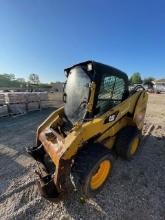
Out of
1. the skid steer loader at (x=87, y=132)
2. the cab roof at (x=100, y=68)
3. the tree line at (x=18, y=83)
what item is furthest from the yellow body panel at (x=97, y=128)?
the tree line at (x=18, y=83)

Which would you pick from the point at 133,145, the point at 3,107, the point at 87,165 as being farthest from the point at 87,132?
the point at 3,107

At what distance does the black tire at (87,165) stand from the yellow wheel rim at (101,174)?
14 cm

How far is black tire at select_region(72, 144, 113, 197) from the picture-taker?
276 cm

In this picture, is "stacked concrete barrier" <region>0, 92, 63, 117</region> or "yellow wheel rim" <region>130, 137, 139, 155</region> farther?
"stacked concrete barrier" <region>0, 92, 63, 117</region>

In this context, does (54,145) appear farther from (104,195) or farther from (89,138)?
(104,195)

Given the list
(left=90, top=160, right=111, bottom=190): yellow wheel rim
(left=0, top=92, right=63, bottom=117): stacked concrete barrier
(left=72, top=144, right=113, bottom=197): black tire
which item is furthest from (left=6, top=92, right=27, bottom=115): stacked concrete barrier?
(left=72, top=144, right=113, bottom=197): black tire

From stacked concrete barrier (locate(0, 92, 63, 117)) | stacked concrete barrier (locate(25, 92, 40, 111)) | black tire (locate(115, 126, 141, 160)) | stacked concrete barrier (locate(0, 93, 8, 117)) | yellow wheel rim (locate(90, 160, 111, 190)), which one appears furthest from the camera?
stacked concrete barrier (locate(25, 92, 40, 111))

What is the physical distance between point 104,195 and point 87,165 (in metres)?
0.80

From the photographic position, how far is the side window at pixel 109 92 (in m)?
3.43

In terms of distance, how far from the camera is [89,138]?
10.2ft

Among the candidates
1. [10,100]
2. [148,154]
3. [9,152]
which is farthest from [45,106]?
[148,154]

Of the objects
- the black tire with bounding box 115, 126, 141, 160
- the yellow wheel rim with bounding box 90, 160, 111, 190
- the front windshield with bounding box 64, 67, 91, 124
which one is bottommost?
the yellow wheel rim with bounding box 90, 160, 111, 190

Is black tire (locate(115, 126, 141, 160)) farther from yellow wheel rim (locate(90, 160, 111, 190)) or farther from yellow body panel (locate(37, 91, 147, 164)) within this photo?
yellow wheel rim (locate(90, 160, 111, 190))

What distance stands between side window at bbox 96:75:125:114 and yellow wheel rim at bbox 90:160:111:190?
3.18ft
